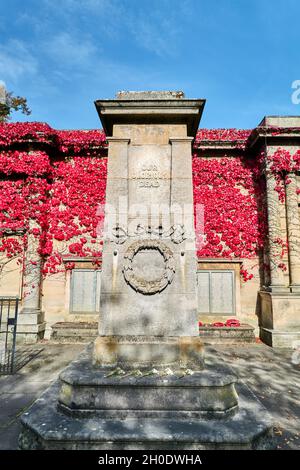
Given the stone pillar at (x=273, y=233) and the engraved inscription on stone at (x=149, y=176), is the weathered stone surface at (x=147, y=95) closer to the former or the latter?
the engraved inscription on stone at (x=149, y=176)

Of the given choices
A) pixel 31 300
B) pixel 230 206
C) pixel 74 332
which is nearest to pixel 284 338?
pixel 230 206

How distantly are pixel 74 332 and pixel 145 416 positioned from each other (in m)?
6.08

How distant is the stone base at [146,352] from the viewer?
376 cm

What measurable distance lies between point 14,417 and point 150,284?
8.48 ft

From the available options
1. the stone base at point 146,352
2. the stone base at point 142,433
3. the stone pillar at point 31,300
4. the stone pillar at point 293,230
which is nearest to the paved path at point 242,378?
the stone base at point 142,433

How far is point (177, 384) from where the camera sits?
3.26 m

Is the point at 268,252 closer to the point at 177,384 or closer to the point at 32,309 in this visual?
the point at 177,384

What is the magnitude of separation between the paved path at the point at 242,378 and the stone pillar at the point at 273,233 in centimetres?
191

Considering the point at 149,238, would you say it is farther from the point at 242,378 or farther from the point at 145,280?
the point at 242,378

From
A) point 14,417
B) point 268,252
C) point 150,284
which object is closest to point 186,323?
point 150,284

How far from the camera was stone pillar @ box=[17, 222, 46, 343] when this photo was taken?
8633 mm

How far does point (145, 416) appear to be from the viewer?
10.4ft

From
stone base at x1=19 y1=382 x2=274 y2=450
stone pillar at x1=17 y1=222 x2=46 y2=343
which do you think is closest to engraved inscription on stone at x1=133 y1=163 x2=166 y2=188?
stone base at x1=19 y1=382 x2=274 y2=450

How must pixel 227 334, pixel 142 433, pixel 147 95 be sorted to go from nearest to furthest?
pixel 142 433
pixel 147 95
pixel 227 334
